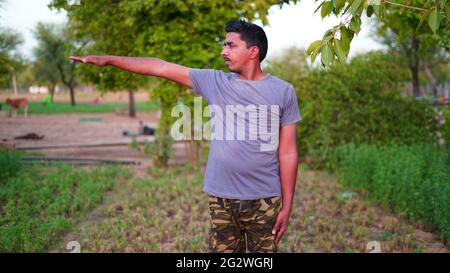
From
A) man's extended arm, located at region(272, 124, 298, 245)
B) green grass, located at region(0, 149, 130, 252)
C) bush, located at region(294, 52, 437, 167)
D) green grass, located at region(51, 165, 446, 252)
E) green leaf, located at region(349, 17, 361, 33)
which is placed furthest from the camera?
bush, located at region(294, 52, 437, 167)

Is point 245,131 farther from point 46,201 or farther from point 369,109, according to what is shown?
point 369,109

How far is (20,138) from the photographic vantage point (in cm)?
1708

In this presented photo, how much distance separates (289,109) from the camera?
2.80m

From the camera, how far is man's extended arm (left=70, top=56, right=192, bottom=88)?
271cm

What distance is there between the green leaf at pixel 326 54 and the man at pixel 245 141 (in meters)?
0.34

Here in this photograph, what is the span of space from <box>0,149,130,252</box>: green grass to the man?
3.15 metres

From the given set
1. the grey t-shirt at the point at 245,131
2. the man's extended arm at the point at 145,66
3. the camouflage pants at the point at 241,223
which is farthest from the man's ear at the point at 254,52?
the camouflage pants at the point at 241,223

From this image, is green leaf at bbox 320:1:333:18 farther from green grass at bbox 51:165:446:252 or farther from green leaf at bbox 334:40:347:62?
green grass at bbox 51:165:446:252

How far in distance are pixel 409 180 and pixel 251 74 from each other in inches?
165

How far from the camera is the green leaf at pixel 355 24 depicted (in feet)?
8.40

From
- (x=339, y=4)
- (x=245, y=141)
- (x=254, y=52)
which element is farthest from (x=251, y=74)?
(x=339, y=4)

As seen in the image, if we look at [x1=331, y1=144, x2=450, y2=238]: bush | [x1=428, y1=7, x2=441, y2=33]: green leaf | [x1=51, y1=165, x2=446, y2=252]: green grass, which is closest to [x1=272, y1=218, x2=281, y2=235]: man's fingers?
[x1=428, y1=7, x2=441, y2=33]: green leaf
